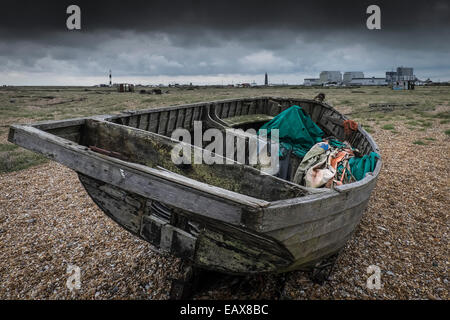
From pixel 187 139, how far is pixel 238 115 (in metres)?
3.60

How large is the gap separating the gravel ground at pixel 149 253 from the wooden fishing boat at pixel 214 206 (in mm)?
1036

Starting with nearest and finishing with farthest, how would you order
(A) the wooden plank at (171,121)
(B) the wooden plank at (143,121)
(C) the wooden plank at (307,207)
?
(C) the wooden plank at (307,207) → (B) the wooden plank at (143,121) → (A) the wooden plank at (171,121)

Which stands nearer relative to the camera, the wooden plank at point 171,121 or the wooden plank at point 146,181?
the wooden plank at point 146,181

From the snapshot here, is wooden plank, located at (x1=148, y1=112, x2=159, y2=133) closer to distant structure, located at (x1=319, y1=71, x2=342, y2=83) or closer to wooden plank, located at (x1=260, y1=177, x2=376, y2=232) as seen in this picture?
wooden plank, located at (x1=260, y1=177, x2=376, y2=232)

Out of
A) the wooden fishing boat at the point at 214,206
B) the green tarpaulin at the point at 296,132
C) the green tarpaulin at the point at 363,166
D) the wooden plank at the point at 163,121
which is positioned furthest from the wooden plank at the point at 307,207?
the wooden plank at the point at 163,121

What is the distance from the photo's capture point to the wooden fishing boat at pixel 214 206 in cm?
265

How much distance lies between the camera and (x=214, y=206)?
263cm

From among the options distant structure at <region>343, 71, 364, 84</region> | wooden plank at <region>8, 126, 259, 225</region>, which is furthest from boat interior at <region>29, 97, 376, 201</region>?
distant structure at <region>343, 71, 364, 84</region>

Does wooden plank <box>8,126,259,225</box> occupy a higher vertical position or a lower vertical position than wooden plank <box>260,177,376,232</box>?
higher

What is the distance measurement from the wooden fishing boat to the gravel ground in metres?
1.04

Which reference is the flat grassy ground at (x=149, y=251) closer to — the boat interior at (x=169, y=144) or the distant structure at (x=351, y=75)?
the boat interior at (x=169, y=144)

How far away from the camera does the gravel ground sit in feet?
13.6
